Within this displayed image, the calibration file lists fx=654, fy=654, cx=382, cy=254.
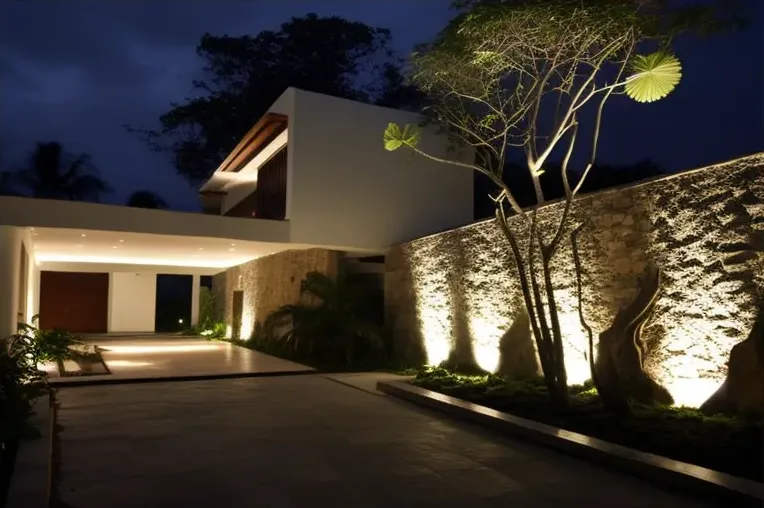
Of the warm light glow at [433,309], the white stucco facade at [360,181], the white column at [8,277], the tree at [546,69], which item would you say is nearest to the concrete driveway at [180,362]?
the white column at [8,277]

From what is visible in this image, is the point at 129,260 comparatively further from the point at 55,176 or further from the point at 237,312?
the point at 55,176

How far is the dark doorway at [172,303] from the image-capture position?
2691cm

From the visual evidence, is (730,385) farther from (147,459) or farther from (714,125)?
(714,125)

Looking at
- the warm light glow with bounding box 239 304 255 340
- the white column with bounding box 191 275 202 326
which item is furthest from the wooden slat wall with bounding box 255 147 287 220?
the white column with bounding box 191 275 202 326

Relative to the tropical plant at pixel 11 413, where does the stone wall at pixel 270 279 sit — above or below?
above

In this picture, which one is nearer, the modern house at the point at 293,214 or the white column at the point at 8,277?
the white column at the point at 8,277

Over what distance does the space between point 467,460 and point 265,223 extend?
789cm

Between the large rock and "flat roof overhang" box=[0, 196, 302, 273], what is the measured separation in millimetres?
8228

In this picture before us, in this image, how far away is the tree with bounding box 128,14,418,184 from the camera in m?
26.2

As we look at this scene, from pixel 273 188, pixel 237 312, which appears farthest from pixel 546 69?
pixel 237 312

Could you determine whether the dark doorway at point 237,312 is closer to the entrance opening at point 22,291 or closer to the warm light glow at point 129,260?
the warm light glow at point 129,260

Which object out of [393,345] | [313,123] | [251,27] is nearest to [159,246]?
[313,123]

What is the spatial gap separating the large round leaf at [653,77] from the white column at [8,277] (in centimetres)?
910

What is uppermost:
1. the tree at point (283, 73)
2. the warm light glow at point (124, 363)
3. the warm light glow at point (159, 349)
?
the tree at point (283, 73)
